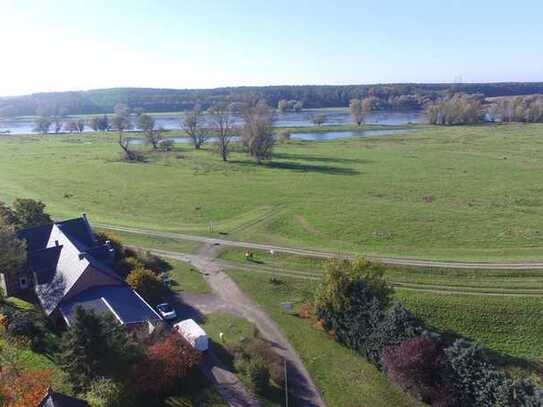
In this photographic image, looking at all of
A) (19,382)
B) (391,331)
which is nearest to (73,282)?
(19,382)

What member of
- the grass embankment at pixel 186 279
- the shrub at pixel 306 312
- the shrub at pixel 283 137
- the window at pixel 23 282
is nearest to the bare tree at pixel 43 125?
the shrub at pixel 283 137

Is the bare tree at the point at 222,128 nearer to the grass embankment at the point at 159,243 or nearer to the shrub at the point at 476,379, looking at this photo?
the grass embankment at the point at 159,243

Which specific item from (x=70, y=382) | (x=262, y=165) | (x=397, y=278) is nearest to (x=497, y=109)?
(x=262, y=165)

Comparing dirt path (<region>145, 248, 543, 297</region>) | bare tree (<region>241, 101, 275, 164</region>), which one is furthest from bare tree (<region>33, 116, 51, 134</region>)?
dirt path (<region>145, 248, 543, 297</region>)

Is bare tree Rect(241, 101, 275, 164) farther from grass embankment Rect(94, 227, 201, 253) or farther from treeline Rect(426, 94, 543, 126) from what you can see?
treeline Rect(426, 94, 543, 126)

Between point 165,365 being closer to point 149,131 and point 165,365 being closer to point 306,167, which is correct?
point 306,167

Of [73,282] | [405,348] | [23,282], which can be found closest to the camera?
[405,348]
